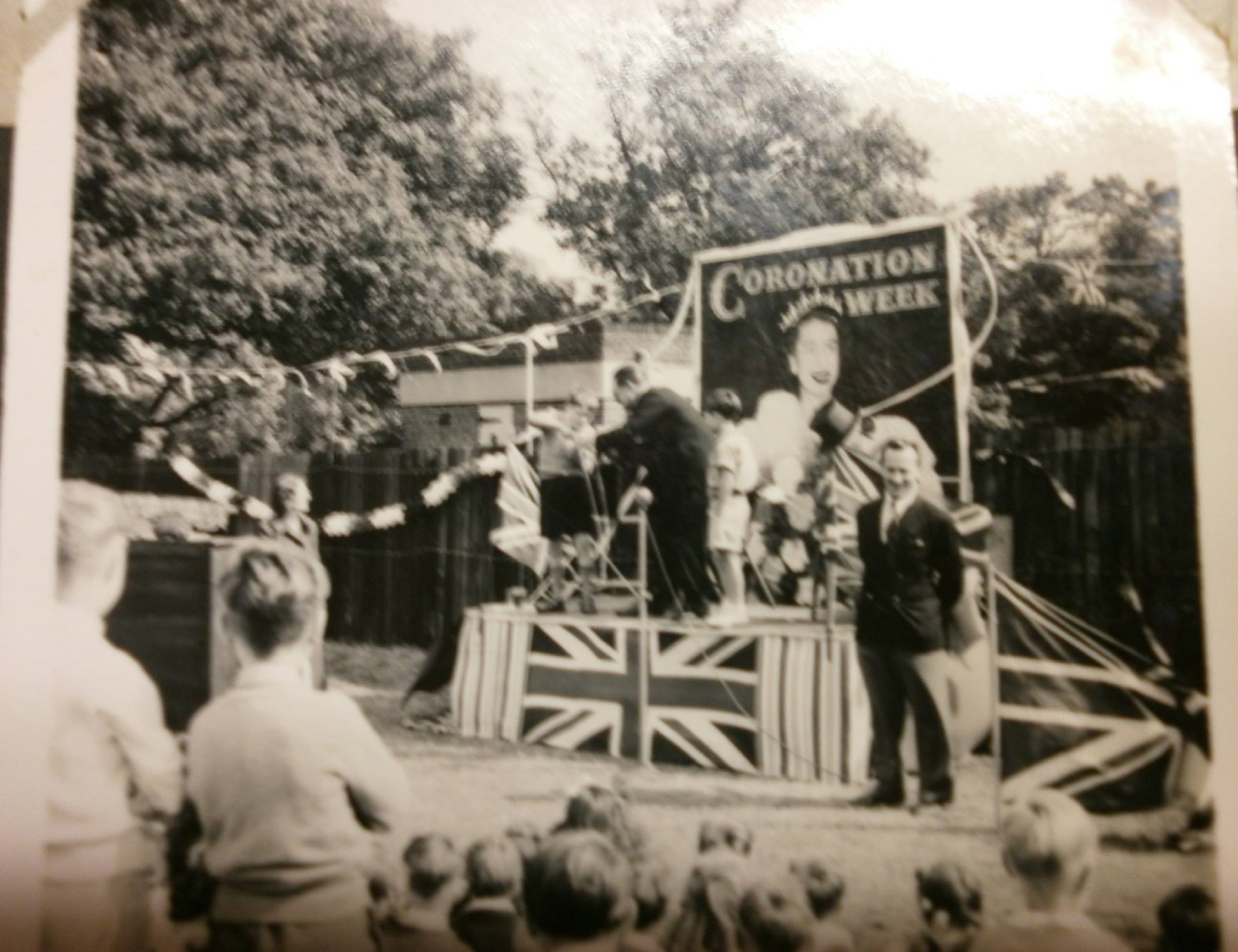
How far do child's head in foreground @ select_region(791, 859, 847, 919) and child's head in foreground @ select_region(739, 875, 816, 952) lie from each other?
1cm

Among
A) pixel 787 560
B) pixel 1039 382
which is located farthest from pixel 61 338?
pixel 1039 382

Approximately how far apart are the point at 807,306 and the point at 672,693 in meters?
1.00

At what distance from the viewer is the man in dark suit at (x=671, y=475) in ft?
8.78

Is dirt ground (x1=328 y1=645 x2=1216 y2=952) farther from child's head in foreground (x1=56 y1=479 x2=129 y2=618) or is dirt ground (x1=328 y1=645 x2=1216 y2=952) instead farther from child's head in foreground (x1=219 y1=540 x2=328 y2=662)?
child's head in foreground (x1=56 y1=479 x2=129 y2=618)

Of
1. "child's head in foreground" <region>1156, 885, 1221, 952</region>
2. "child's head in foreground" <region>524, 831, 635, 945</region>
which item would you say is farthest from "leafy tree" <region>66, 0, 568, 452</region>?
"child's head in foreground" <region>1156, 885, 1221, 952</region>

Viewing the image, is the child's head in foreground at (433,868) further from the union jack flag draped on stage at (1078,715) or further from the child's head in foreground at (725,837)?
the union jack flag draped on stage at (1078,715)

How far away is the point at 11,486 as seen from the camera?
2740mm

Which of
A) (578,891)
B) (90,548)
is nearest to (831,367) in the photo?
(578,891)

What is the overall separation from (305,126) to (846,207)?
4.66 feet

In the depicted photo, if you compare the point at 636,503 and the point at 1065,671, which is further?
the point at 636,503

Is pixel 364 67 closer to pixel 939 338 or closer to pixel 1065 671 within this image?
pixel 939 338

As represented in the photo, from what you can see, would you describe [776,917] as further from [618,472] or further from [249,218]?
[249,218]

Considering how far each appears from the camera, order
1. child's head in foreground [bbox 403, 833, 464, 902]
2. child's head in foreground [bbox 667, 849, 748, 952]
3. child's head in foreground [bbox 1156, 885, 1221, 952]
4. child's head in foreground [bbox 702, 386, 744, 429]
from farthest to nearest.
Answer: child's head in foreground [bbox 702, 386, 744, 429], child's head in foreground [bbox 403, 833, 464, 902], child's head in foreground [bbox 667, 849, 748, 952], child's head in foreground [bbox 1156, 885, 1221, 952]

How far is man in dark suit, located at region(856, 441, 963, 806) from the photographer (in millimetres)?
2523
